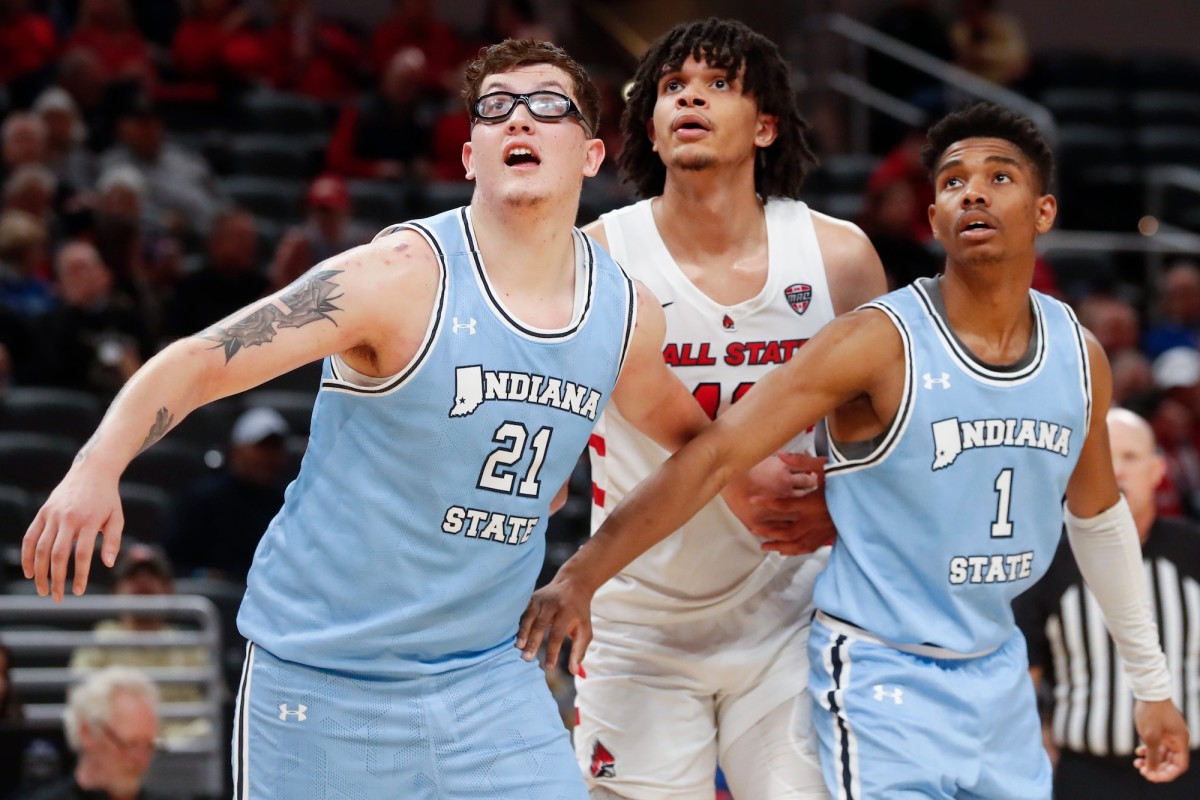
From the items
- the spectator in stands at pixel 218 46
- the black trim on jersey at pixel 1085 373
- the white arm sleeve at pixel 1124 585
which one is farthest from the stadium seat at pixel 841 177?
the black trim on jersey at pixel 1085 373

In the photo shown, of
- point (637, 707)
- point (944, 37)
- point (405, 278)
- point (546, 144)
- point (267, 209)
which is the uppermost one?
point (944, 37)

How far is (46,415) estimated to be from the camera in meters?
8.88

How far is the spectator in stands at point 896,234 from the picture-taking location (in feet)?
32.2

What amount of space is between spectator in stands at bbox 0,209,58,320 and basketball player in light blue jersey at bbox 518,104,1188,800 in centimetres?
635

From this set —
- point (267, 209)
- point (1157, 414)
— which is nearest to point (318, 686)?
point (1157, 414)

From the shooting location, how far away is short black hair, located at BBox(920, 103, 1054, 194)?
426 cm

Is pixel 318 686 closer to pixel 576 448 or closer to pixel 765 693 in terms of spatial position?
pixel 576 448

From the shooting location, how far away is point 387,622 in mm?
3695

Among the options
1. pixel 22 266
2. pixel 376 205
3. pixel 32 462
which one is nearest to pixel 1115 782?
pixel 32 462

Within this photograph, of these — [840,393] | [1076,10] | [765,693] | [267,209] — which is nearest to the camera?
[840,393]

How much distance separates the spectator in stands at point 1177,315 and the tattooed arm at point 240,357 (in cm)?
869

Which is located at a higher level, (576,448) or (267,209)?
(267,209)

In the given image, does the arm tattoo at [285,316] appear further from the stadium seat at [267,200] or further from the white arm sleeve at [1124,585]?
the stadium seat at [267,200]

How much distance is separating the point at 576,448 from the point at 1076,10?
13.7m
